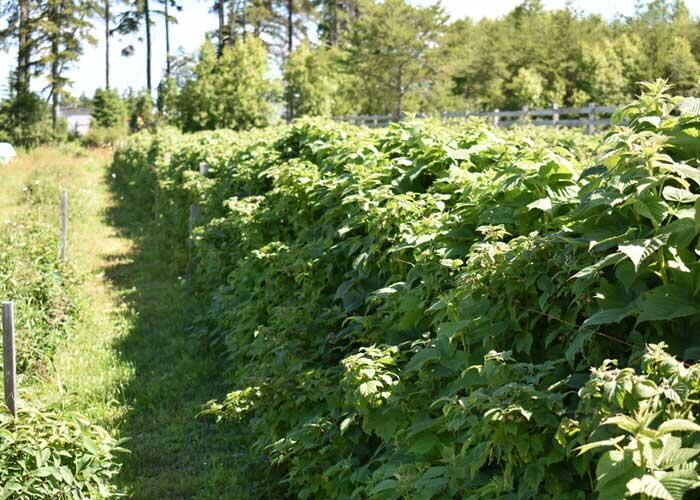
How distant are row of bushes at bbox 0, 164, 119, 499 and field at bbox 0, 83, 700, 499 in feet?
0.08

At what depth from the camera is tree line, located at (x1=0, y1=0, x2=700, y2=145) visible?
95.2 ft

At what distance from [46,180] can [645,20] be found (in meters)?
47.5

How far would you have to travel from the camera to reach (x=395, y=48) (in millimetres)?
40938

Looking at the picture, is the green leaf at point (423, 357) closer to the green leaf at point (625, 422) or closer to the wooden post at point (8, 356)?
the green leaf at point (625, 422)

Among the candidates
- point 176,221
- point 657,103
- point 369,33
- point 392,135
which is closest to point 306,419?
point 392,135

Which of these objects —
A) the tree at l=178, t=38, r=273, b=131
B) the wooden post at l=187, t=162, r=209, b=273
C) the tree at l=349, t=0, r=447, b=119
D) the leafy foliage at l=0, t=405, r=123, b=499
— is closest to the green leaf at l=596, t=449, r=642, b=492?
the leafy foliage at l=0, t=405, r=123, b=499

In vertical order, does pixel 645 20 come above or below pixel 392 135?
above

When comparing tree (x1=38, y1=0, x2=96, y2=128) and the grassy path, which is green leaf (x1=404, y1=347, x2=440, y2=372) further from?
tree (x1=38, y1=0, x2=96, y2=128)

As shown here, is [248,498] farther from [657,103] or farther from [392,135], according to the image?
[657,103]

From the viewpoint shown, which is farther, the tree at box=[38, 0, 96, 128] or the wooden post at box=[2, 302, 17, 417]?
the tree at box=[38, 0, 96, 128]

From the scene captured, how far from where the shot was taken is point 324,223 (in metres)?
5.21

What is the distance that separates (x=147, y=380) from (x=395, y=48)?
3594cm

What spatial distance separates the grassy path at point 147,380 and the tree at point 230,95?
50.7ft

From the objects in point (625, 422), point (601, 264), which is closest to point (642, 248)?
point (601, 264)
